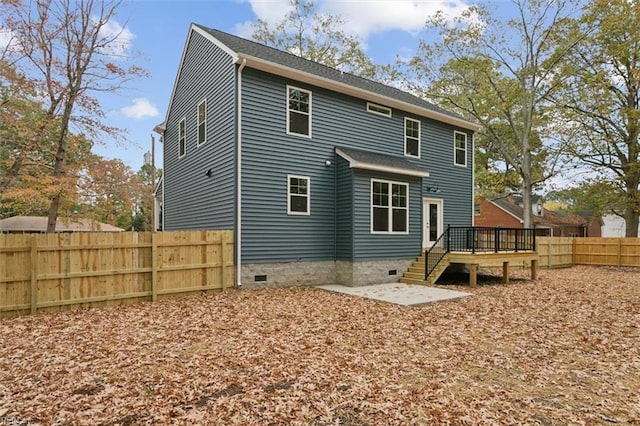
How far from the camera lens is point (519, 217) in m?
31.6

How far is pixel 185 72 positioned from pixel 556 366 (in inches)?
570

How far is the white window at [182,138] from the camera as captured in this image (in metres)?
13.9

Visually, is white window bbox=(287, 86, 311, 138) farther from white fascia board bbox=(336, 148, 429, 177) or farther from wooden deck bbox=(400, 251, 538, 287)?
wooden deck bbox=(400, 251, 538, 287)

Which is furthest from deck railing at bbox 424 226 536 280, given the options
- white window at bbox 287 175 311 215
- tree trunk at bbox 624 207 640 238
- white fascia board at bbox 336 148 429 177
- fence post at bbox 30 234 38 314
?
tree trunk at bbox 624 207 640 238

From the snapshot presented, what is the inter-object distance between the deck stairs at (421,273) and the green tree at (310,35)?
18311mm

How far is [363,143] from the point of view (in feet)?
41.7

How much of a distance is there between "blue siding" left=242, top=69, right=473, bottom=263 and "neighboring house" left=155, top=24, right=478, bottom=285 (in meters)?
0.03

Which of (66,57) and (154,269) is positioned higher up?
(66,57)

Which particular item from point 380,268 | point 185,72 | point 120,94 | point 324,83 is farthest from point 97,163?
point 380,268

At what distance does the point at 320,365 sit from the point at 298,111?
27.7ft

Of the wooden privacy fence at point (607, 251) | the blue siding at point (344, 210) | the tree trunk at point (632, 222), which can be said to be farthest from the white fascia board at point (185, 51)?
the tree trunk at point (632, 222)

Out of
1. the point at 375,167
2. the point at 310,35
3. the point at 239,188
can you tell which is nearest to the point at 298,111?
the point at 375,167

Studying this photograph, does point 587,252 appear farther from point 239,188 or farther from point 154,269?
point 154,269

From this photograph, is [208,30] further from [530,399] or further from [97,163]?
[530,399]
